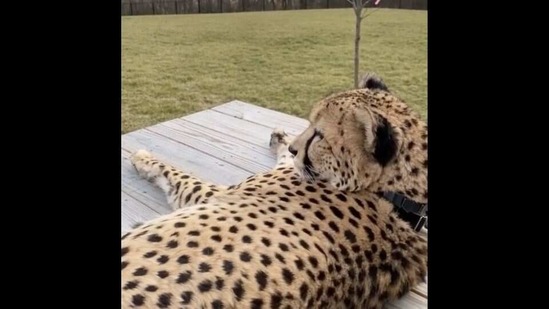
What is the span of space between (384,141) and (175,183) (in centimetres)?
69

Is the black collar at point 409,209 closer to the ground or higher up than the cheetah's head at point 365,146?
closer to the ground

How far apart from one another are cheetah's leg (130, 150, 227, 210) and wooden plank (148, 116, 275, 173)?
0.23 m

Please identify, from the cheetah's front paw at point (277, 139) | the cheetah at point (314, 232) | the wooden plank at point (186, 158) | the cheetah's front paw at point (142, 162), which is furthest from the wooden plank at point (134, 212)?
the cheetah's front paw at point (277, 139)

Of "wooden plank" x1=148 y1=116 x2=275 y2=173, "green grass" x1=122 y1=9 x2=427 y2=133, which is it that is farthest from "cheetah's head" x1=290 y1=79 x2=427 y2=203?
"green grass" x1=122 y1=9 x2=427 y2=133

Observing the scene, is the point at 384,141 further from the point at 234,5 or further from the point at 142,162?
the point at 234,5

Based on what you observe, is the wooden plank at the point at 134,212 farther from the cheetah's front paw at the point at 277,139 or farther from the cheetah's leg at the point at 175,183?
the cheetah's front paw at the point at 277,139

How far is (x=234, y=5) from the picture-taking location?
2.66 meters

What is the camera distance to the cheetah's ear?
1000 millimetres

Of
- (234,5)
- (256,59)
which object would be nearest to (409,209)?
(234,5)

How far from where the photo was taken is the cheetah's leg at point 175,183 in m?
1.35

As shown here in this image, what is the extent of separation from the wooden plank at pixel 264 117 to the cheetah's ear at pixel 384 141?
3.24ft

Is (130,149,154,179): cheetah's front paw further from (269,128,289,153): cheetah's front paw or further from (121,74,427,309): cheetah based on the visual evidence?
(121,74,427,309): cheetah
